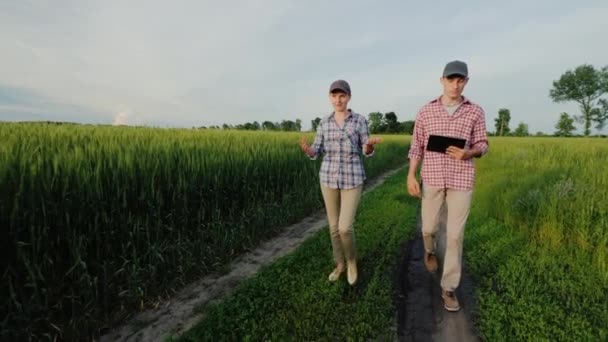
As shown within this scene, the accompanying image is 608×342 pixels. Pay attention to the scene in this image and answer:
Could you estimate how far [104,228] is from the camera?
3.60 metres

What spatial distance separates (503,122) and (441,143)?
4365 inches

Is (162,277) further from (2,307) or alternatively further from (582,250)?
(582,250)

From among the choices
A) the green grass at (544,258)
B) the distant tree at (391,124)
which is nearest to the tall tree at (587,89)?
the distant tree at (391,124)

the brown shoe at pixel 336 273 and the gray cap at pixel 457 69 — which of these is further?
the brown shoe at pixel 336 273

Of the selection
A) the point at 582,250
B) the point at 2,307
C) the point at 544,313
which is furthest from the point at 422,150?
the point at 2,307

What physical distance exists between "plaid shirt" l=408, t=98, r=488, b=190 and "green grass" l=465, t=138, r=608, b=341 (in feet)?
4.59

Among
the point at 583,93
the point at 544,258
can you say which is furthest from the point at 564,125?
the point at 544,258

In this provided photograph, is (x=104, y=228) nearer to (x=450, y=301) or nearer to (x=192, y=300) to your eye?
(x=192, y=300)

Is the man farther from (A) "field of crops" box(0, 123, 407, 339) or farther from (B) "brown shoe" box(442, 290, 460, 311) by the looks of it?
(A) "field of crops" box(0, 123, 407, 339)

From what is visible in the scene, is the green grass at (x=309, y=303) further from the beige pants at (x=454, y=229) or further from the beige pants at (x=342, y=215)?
the beige pants at (x=454, y=229)

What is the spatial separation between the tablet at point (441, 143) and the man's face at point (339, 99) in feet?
3.37

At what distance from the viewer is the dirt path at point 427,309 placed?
3.37 metres

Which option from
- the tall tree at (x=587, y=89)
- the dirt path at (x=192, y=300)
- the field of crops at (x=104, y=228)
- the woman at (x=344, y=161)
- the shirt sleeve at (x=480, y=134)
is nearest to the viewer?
the field of crops at (x=104, y=228)

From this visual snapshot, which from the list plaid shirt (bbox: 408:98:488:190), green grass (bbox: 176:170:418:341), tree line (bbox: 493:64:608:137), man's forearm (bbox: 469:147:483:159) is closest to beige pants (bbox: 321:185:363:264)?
green grass (bbox: 176:170:418:341)
